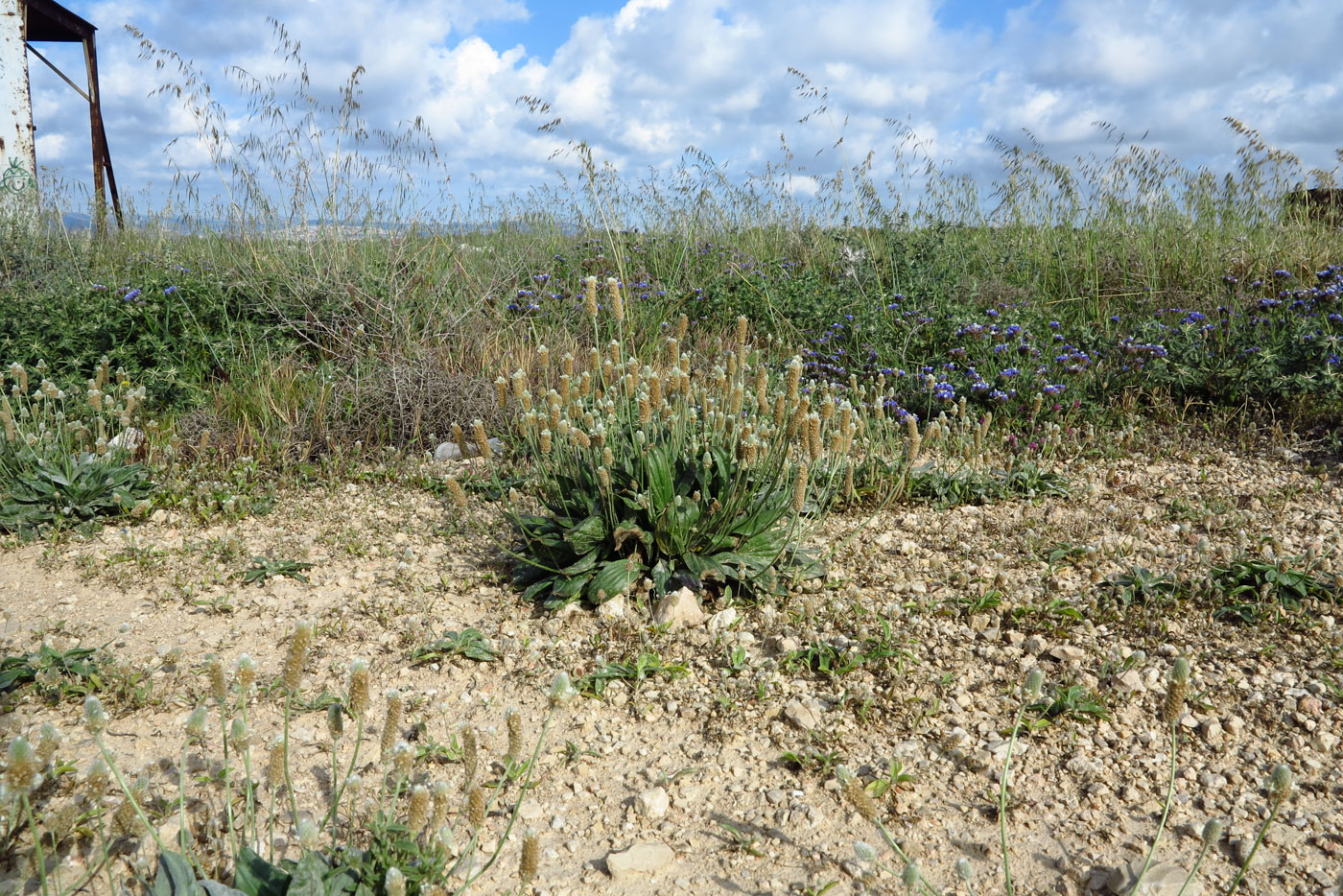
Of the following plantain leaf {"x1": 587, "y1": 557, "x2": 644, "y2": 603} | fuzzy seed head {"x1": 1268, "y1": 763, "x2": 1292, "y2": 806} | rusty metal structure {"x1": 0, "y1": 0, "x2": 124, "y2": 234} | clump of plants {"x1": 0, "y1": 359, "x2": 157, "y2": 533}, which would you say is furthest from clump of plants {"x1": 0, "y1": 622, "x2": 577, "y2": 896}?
rusty metal structure {"x1": 0, "y1": 0, "x2": 124, "y2": 234}

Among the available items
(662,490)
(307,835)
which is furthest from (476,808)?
(662,490)

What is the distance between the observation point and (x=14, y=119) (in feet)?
31.2

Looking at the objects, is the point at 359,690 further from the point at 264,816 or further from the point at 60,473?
the point at 60,473

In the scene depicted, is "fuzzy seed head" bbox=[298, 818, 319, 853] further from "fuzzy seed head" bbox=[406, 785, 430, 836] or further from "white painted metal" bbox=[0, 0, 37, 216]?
"white painted metal" bbox=[0, 0, 37, 216]

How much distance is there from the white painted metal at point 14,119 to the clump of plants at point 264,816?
373 inches

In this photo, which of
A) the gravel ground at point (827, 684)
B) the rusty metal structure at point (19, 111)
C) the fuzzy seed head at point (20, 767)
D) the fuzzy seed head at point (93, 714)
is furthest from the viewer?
the rusty metal structure at point (19, 111)

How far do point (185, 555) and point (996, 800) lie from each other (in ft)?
10.2

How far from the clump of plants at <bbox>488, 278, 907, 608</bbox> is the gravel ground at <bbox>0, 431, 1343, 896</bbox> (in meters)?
0.15

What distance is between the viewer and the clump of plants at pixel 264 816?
153 cm

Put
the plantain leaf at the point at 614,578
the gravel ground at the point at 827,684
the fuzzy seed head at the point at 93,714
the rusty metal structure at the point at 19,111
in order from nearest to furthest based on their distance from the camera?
the fuzzy seed head at the point at 93,714, the gravel ground at the point at 827,684, the plantain leaf at the point at 614,578, the rusty metal structure at the point at 19,111

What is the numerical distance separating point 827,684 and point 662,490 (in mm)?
845

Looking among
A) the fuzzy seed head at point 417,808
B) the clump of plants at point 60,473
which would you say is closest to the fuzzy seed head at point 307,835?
the fuzzy seed head at point 417,808

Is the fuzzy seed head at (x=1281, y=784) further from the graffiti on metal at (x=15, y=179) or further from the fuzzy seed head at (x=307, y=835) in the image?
the graffiti on metal at (x=15, y=179)

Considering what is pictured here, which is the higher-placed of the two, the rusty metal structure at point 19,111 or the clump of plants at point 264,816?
→ the rusty metal structure at point 19,111
